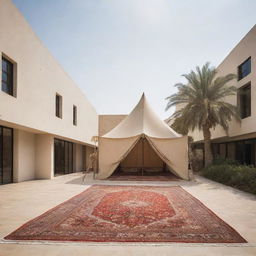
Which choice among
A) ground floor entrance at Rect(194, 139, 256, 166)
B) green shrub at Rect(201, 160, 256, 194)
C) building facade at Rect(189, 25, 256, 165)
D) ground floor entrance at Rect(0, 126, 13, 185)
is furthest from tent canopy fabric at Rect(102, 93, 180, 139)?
ground floor entrance at Rect(0, 126, 13, 185)

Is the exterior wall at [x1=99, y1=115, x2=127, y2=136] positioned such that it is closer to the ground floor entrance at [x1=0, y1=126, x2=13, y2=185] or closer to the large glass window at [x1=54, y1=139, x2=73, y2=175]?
the large glass window at [x1=54, y1=139, x2=73, y2=175]

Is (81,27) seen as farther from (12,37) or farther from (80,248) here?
(80,248)

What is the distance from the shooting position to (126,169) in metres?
15.9

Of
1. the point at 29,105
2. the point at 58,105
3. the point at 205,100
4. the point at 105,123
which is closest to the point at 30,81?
the point at 29,105

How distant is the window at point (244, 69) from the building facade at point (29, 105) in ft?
31.8

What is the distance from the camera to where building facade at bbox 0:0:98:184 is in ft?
27.6

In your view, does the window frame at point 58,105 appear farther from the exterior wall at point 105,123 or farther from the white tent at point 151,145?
the exterior wall at point 105,123

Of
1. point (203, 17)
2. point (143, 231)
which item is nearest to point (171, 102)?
point (203, 17)

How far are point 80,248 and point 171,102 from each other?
40.3 feet

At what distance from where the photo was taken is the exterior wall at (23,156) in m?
10.7

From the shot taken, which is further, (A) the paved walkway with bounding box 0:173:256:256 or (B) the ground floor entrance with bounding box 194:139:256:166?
(B) the ground floor entrance with bounding box 194:139:256:166

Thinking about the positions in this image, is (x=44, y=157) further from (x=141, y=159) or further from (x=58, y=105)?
(x=141, y=159)

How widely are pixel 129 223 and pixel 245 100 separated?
11.2 meters

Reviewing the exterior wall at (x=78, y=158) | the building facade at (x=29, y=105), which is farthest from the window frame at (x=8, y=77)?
the exterior wall at (x=78, y=158)
